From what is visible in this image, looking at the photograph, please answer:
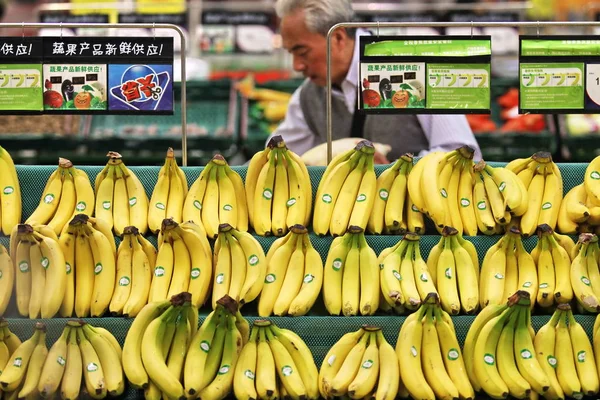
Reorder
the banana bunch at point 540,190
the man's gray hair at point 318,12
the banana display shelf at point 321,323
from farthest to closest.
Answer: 1. the man's gray hair at point 318,12
2. the banana bunch at point 540,190
3. the banana display shelf at point 321,323

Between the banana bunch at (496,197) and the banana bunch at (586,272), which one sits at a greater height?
the banana bunch at (496,197)

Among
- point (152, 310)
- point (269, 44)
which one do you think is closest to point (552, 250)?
point (152, 310)

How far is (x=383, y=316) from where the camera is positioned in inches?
148

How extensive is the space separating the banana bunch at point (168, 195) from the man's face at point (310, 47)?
62.0 inches

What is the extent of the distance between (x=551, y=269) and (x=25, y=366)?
2.05 meters

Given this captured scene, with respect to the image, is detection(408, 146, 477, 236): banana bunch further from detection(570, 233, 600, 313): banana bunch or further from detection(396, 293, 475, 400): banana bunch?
detection(396, 293, 475, 400): banana bunch

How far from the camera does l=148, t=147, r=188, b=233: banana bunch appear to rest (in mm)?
4090

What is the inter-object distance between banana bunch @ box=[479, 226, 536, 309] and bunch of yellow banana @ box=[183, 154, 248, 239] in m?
1.01

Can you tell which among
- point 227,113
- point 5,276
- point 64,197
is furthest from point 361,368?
point 227,113

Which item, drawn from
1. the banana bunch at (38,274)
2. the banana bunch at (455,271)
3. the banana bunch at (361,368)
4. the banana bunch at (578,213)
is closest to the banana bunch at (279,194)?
the banana bunch at (455,271)

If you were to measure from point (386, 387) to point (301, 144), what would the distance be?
268 cm

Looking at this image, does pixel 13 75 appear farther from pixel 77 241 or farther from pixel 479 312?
pixel 479 312

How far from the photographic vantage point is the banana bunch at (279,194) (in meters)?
4.10

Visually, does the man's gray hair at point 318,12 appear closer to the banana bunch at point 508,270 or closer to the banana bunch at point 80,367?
the banana bunch at point 508,270
